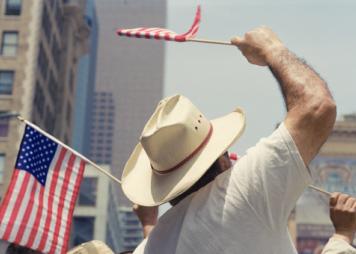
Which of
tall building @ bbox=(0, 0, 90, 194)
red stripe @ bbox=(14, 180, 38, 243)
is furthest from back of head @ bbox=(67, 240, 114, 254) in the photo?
tall building @ bbox=(0, 0, 90, 194)

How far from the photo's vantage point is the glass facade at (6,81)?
185ft

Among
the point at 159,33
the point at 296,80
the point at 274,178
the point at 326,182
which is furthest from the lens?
the point at 326,182

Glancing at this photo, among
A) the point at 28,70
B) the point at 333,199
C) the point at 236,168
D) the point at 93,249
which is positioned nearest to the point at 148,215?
the point at 93,249

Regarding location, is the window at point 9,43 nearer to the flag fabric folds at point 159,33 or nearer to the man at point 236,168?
the flag fabric folds at point 159,33

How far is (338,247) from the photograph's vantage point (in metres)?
3.25

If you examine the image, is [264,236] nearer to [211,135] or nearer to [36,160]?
[211,135]

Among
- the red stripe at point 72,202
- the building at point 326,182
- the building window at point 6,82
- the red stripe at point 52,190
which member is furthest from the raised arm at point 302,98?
the building at point 326,182

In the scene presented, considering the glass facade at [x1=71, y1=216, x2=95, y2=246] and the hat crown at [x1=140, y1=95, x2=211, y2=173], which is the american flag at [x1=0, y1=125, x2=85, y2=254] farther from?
the glass facade at [x1=71, y1=216, x2=95, y2=246]

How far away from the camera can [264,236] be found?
2.99 metres

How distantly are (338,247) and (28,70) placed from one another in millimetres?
55133

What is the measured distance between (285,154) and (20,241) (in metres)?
4.46

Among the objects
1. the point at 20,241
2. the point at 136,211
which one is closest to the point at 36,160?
the point at 20,241

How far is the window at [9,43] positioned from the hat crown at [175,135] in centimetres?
5526

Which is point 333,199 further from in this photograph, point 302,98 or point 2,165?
point 2,165
